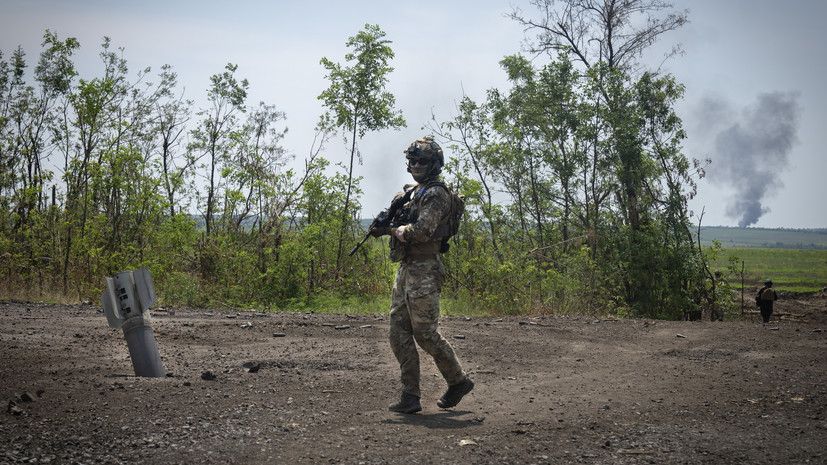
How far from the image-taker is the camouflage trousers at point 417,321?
502cm

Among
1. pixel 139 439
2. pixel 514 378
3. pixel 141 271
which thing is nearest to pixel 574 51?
pixel 514 378

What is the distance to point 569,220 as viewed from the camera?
55.1 feet

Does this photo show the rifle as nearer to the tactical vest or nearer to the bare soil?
the tactical vest

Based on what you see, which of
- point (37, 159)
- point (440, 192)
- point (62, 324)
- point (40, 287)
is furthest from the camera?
point (37, 159)

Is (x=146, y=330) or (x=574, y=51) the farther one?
(x=574, y=51)

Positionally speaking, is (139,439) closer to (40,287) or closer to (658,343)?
(658,343)

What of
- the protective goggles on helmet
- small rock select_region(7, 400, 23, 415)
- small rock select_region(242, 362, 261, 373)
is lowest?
small rock select_region(242, 362, 261, 373)

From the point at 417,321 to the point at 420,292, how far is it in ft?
0.73

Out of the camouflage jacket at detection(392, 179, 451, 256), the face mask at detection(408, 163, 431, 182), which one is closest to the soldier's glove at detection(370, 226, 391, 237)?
the camouflage jacket at detection(392, 179, 451, 256)

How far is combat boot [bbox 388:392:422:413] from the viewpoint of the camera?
16.6ft

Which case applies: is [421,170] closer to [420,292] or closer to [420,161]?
[420,161]

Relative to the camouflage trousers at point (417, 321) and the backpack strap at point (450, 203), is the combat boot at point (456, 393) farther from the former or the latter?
the backpack strap at point (450, 203)

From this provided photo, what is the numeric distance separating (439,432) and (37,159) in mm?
14563

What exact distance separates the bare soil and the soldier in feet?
0.81
